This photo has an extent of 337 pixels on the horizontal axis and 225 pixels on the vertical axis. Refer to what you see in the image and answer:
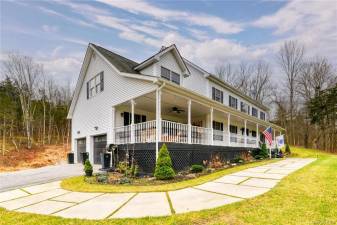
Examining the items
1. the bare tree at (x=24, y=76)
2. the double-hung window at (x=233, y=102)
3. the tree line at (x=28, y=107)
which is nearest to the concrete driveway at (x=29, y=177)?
the tree line at (x=28, y=107)

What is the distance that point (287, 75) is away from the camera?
42250mm

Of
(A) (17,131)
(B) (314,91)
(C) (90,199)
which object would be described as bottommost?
(C) (90,199)

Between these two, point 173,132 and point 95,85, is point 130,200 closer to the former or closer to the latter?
point 173,132

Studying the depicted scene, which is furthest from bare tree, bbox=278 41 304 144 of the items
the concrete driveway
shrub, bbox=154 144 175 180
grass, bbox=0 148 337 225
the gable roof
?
grass, bbox=0 148 337 225

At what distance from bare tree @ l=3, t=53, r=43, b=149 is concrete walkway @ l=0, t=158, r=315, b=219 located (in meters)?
24.0

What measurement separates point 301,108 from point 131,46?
34.3 meters

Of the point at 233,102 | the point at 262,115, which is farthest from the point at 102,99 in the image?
the point at 262,115

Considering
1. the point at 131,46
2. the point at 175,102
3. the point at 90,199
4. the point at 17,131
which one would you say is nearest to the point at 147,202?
the point at 90,199

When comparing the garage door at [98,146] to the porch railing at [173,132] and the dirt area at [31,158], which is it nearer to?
the porch railing at [173,132]

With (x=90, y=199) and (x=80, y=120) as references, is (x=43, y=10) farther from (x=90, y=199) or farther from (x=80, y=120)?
(x=90, y=199)

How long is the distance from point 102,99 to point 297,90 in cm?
3708

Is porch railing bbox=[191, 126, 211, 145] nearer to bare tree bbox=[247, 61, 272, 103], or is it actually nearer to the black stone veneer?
the black stone veneer

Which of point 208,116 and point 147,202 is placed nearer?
point 147,202

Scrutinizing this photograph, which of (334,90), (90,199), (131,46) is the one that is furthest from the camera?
(334,90)
